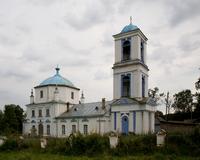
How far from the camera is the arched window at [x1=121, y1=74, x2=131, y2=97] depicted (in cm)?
3478

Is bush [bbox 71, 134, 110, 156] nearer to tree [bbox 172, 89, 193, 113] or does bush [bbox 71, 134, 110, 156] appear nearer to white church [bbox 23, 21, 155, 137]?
white church [bbox 23, 21, 155, 137]

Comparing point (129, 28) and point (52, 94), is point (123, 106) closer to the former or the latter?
point (129, 28)

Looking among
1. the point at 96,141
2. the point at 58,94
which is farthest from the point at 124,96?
the point at 96,141

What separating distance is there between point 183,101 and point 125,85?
2990 cm

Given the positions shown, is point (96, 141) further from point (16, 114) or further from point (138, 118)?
point (16, 114)

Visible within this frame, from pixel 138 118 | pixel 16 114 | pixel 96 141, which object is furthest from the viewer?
pixel 16 114

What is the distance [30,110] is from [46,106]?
3.69 m

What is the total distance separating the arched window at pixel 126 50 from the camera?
115ft

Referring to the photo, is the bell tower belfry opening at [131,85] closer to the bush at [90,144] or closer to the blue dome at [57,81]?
the blue dome at [57,81]

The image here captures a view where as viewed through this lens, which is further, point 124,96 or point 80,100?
point 80,100

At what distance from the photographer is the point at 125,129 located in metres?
33.4

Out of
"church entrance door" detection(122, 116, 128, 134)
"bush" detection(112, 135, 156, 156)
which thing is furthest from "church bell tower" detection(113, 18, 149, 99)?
"bush" detection(112, 135, 156, 156)

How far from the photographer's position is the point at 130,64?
3412 cm

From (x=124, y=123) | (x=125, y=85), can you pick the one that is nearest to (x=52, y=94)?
(x=125, y=85)
